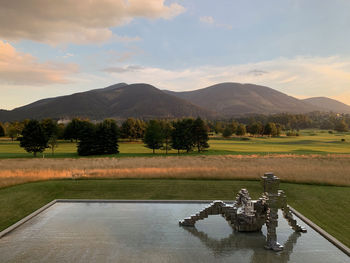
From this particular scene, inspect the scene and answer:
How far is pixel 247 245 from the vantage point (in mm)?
9656

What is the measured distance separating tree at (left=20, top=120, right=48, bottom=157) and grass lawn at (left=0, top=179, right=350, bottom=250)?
118 ft

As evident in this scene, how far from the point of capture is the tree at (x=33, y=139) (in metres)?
51.3

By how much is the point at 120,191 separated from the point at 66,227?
24.1ft

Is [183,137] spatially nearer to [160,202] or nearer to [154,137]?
[154,137]

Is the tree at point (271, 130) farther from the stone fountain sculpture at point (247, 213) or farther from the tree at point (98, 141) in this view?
the stone fountain sculpture at point (247, 213)

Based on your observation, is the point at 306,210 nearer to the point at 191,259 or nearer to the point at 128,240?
the point at 191,259

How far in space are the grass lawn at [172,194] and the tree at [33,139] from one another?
35972mm

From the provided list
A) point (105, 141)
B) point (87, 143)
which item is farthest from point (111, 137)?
point (87, 143)

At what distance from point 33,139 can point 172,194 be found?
44676 mm

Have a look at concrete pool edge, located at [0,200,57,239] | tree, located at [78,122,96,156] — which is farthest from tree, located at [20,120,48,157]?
concrete pool edge, located at [0,200,57,239]

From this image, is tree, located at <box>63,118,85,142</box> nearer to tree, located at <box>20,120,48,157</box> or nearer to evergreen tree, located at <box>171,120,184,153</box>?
tree, located at <box>20,120,48,157</box>

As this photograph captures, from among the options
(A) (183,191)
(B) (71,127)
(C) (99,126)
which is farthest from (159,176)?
(B) (71,127)

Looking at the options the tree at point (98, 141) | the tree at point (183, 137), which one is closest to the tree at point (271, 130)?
the tree at point (183, 137)

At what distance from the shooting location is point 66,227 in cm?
1125
